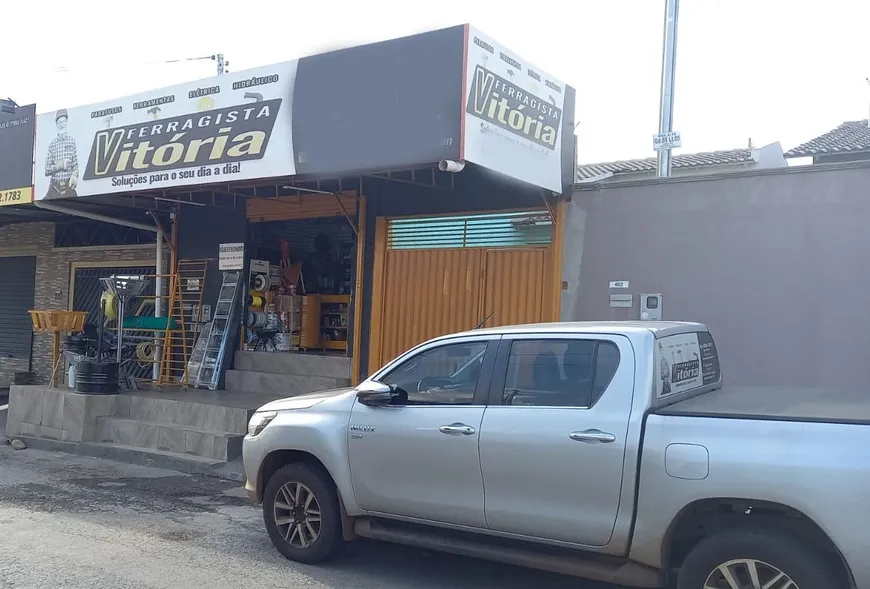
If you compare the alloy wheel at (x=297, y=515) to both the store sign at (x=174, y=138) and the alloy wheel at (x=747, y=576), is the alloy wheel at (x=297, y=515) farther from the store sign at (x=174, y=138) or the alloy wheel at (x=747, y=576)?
the store sign at (x=174, y=138)

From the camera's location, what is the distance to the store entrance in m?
13.4

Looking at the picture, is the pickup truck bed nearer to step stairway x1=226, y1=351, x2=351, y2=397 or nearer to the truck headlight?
the truck headlight

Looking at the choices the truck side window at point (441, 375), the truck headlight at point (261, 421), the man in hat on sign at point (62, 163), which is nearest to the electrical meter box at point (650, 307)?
the truck side window at point (441, 375)

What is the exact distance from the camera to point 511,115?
348 inches

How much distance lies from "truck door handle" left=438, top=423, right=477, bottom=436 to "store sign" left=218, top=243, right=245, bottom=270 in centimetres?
857

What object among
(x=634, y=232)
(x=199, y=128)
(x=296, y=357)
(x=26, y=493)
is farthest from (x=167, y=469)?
(x=634, y=232)

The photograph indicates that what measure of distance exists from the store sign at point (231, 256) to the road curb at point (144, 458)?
11.7 feet

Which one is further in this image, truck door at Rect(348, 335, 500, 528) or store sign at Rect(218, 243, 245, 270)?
store sign at Rect(218, 243, 245, 270)

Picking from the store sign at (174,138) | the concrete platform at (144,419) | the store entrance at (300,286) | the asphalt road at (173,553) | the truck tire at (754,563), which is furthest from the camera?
the store entrance at (300,286)

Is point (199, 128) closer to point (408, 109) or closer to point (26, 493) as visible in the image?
point (408, 109)

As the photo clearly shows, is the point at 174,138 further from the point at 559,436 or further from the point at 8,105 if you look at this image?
the point at 559,436

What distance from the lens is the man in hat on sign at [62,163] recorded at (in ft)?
39.0

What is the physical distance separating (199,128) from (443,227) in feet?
11.4

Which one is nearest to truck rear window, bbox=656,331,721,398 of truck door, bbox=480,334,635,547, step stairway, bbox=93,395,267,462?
truck door, bbox=480,334,635,547
